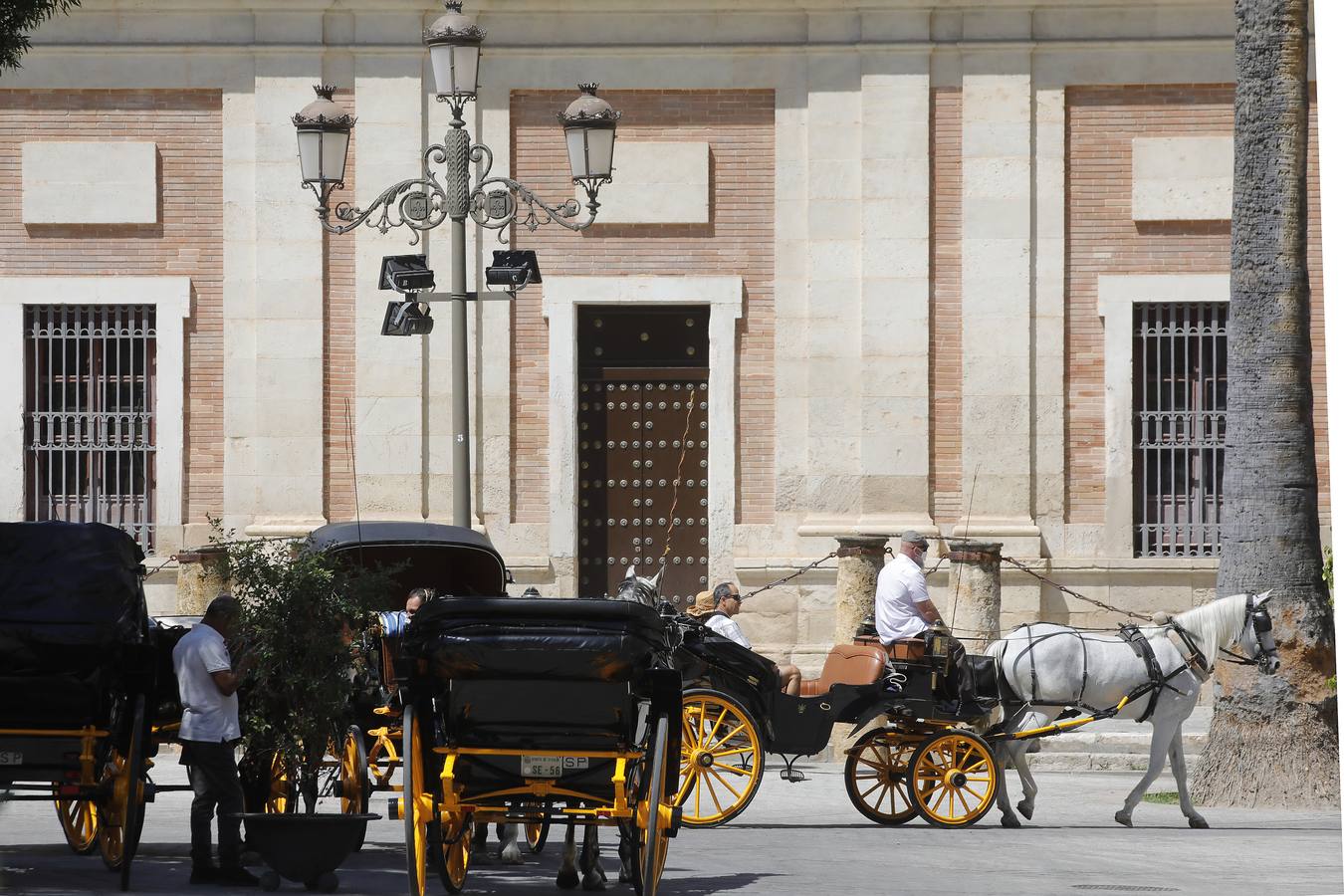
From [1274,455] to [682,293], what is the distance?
798 cm

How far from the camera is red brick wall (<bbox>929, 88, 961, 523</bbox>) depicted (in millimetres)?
22438

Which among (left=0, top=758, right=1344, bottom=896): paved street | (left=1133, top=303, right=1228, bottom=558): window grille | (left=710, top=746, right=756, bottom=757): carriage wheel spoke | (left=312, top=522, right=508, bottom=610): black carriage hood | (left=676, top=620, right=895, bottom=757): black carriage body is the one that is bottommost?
(left=0, top=758, right=1344, bottom=896): paved street

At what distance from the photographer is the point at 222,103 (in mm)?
22781

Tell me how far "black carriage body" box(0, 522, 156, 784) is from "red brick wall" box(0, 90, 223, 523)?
11.3 metres

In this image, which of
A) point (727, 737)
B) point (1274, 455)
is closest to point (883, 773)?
point (727, 737)

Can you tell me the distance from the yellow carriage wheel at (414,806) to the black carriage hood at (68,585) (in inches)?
78.5

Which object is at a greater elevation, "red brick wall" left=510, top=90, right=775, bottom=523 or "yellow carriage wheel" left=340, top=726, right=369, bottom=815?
"red brick wall" left=510, top=90, right=775, bottom=523

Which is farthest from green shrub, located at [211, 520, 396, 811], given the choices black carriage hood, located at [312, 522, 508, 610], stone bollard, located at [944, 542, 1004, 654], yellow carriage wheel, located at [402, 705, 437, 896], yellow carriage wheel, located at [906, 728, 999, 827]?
stone bollard, located at [944, 542, 1004, 654]

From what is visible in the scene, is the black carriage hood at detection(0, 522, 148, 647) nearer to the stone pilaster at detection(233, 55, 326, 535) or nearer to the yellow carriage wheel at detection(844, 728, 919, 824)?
the yellow carriage wheel at detection(844, 728, 919, 824)

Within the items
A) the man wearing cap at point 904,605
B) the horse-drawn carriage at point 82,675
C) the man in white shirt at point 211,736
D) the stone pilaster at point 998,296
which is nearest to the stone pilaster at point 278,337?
the stone pilaster at point 998,296

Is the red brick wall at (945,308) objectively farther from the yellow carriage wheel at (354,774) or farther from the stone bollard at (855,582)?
the yellow carriage wheel at (354,774)

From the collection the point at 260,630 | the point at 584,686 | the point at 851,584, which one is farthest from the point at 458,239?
the point at 584,686

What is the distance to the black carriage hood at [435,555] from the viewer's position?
1464 cm

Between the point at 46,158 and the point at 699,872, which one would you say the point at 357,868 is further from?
the point at 46,158
